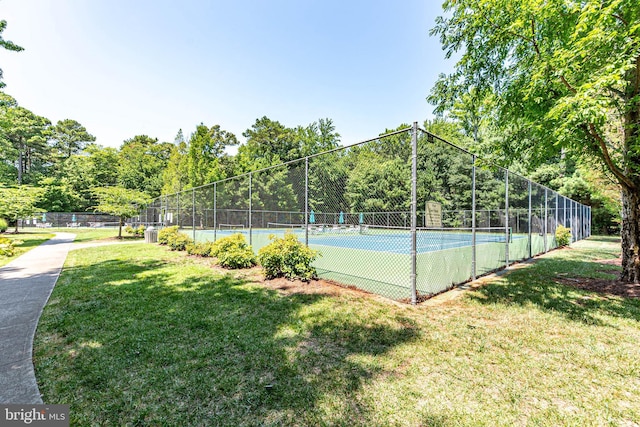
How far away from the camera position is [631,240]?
5.22 m

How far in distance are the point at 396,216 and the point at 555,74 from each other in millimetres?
8469

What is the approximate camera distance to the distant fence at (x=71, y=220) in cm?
2912

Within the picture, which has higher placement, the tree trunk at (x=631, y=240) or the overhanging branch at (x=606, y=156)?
the overhanging branch at (x=606, y=156)

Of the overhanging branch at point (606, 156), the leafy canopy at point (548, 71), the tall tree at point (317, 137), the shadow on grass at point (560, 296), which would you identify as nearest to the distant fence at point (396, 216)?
the shadow on grass at point (560, 296)

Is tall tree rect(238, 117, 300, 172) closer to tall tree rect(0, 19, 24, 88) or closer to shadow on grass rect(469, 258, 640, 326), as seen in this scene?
tall tree rect(0, 19, 24, 88)

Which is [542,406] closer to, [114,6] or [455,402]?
[455,402]

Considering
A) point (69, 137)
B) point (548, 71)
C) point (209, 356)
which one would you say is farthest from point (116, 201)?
point (69, 137)

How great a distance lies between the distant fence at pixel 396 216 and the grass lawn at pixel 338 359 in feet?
4.09

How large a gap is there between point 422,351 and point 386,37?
10.9m

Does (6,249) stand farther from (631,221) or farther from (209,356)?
(631,221)

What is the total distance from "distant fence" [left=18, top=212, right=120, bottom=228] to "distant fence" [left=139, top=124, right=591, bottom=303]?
1613 centimetres

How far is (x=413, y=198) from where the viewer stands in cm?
382

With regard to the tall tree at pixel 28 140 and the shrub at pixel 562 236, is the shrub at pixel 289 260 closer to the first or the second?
the shrub at pixel 562 236

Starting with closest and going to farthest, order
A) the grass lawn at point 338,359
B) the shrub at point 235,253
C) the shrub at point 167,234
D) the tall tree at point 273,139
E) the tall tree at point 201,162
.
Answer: the grass lawn at point 338,359, the shrub at point 235,253, the shrub at point 167,234, the tall tree at point 201,162, the tall tree at point 273,139
